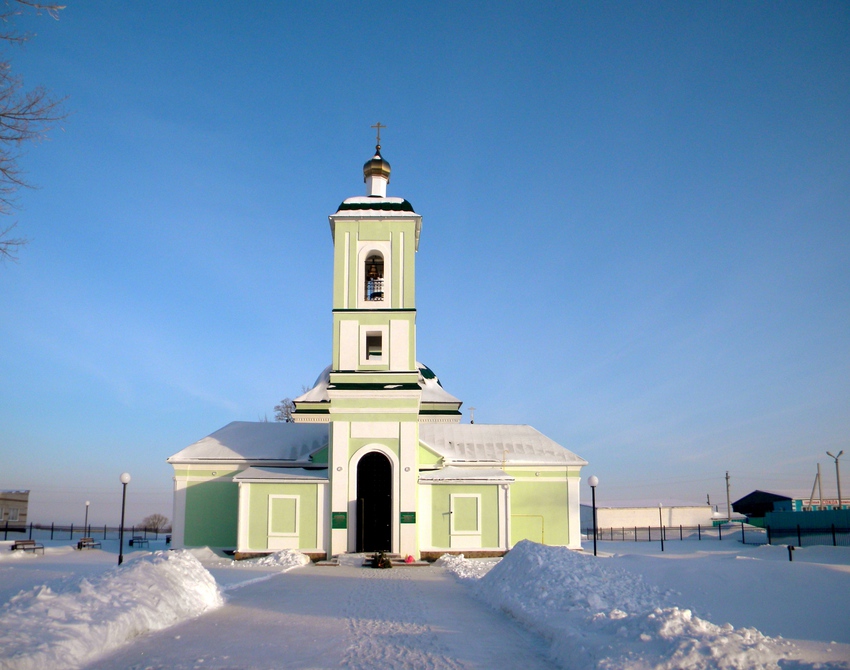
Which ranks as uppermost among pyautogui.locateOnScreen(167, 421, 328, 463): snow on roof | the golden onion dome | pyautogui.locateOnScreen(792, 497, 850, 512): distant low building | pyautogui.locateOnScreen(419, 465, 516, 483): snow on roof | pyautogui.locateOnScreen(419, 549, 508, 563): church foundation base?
the golden onion dome

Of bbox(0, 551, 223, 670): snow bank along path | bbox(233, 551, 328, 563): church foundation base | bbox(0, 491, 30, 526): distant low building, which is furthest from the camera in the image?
bbox(0, 491, 30, 526): distant low building

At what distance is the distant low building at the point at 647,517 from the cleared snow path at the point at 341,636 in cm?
4530

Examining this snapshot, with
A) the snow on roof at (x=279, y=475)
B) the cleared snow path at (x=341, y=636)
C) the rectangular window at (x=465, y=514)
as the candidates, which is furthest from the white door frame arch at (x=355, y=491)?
the cleared snow path at (x=341, y=636)

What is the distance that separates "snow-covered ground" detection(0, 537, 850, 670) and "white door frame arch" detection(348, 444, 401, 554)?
515 cm

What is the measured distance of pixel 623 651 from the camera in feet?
24.2

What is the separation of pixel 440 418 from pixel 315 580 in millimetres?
16370

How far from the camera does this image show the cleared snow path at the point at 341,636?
7973 millimetres

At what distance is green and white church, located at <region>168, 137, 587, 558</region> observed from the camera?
23391 millimetres

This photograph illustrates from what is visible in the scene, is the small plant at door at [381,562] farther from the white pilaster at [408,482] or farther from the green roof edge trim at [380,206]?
the green roof edge trim at [380,206]

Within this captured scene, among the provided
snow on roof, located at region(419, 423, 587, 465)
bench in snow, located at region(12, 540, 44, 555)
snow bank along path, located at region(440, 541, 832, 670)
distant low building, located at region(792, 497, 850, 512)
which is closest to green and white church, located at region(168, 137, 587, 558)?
snow on roof, located at region(419, 423, 587, 465)

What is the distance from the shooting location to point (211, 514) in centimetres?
2703

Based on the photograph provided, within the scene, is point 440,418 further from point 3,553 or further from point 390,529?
point 3,553

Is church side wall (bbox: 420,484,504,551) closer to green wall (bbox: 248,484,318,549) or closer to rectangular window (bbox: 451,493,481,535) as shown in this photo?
rectangular window (bbox: 451,493,481,535)

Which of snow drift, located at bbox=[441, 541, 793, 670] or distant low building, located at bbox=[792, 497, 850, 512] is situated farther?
distant low building, located at bbox=[792, 497, 850, 512]
